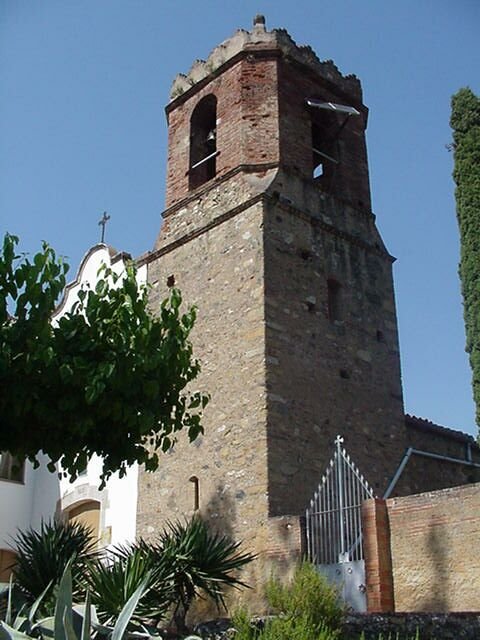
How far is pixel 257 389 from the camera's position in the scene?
13656 millimetres

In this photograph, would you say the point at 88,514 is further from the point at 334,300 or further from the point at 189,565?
the point at 189,565

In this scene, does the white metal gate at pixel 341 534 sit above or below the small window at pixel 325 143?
below

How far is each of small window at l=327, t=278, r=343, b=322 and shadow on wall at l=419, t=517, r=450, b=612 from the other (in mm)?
5409

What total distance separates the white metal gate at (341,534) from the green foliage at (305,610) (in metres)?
2.86

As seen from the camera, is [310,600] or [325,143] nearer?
[310,600]

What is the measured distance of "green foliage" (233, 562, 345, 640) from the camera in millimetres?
6996

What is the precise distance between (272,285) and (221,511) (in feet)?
13.3

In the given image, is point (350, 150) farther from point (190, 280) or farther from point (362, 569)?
point (362, 569)

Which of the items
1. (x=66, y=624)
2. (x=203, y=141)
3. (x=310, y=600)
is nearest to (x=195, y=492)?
(x=310, y=600)

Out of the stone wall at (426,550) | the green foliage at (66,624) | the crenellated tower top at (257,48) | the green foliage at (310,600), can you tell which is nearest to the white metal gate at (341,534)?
the stone wall at (426,550)

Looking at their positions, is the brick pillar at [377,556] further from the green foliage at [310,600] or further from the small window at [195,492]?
the small window at [195,492]

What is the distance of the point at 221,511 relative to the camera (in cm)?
1353

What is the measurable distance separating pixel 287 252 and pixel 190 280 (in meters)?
2.16

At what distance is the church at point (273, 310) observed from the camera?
44.6ft
